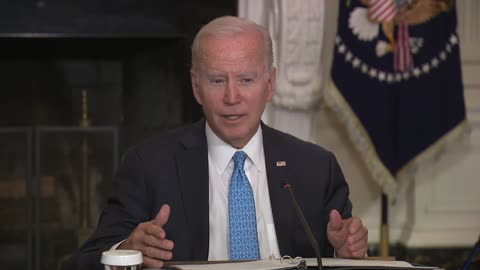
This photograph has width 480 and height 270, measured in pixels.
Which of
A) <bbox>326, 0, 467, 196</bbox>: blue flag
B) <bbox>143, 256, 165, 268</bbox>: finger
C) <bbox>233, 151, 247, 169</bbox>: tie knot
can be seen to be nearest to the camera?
<bbox>143, 256, 165, 268</bbox>: finger

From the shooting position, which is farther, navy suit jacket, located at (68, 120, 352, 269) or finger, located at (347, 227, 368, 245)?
navy suit jacket, located at (68, 120, 352, 269)

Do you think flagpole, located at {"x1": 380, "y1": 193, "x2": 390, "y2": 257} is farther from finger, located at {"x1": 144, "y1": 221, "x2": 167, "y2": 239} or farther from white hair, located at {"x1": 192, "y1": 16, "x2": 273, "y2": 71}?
finger, located at {"x1": 144, "y1": 221, "x2": 167, "y2": 239}

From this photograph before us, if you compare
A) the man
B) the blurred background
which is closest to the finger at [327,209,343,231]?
the man

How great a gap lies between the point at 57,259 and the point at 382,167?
1.79 m

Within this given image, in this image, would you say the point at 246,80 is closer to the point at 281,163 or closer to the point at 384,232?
the point at 281,163

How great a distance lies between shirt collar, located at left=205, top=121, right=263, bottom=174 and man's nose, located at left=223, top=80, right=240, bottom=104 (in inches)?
6.8

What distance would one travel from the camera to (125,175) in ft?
8.20

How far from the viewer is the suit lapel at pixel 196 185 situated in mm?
2404

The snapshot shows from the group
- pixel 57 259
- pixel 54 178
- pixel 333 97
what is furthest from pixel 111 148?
pixel 333 97

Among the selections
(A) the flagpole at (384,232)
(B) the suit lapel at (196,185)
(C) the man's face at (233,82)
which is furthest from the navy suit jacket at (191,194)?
(A) the flagpole at (384,232)

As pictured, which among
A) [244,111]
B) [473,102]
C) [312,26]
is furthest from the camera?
[473,102]

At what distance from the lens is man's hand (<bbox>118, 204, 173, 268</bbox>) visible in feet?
6.49

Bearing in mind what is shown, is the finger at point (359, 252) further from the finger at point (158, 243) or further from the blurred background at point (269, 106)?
the blurred background at point (269, 106)

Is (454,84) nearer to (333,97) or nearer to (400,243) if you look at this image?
(333,97)
